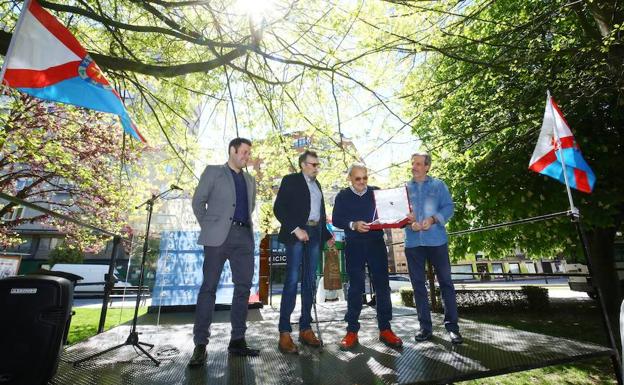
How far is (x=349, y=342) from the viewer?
10.7 feet

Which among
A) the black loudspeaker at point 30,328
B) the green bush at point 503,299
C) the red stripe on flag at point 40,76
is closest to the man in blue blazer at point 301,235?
the black loudspeaker at point 30,328

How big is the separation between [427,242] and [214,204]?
245 centimetres

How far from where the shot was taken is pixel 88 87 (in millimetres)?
2379

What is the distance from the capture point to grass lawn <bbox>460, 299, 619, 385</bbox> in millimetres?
4820

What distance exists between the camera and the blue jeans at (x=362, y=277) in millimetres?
3445

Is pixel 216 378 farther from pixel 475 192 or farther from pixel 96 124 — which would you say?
pixel 96 124

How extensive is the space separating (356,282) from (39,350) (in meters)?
2.76

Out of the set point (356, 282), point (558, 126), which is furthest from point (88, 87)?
point (558, 126)

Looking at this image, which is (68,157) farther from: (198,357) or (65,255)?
(65,255)

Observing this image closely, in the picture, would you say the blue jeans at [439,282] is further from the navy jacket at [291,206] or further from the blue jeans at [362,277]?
the navy jacket at [291,206]

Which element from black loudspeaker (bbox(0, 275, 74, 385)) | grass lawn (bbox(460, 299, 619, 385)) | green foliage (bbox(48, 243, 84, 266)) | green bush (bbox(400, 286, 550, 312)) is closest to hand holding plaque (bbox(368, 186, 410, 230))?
black loudspeaker (bbox(0, 275, 74, 385))

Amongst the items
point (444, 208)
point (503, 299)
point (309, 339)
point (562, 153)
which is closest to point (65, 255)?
point (309, 339)

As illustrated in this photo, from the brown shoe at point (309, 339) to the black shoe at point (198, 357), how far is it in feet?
3.48

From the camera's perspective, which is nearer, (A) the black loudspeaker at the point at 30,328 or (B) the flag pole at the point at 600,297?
(A) the black loudspeaker at the point at 30,328
